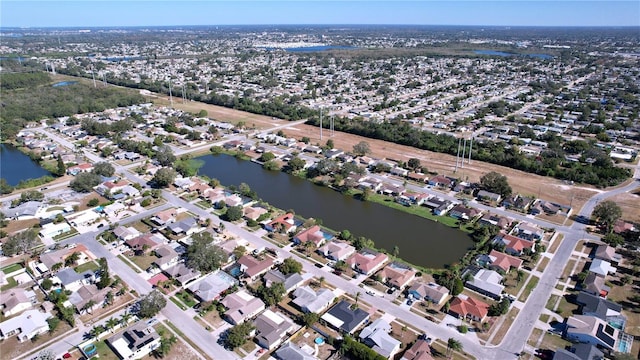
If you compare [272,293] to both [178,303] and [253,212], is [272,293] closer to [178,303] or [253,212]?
[178,303]

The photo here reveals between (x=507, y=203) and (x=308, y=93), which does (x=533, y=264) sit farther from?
(x=308, y=93)

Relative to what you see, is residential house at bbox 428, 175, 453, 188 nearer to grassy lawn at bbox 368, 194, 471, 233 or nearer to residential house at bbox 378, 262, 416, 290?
grassy lawn at bbox 368, 194, 471, 233

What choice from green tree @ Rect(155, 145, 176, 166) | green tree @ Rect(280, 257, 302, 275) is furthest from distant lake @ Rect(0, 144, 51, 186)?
green tree @ Rect(280, 257, 302, 275)

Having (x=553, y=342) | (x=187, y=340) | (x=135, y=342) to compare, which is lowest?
(x=187, y=340)

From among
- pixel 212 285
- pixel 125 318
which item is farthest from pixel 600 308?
pixel 125 318

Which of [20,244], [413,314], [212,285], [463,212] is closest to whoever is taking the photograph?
[413,314]

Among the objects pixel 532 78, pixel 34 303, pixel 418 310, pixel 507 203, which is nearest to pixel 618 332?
pixel 418 310

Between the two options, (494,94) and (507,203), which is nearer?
(507,203)
